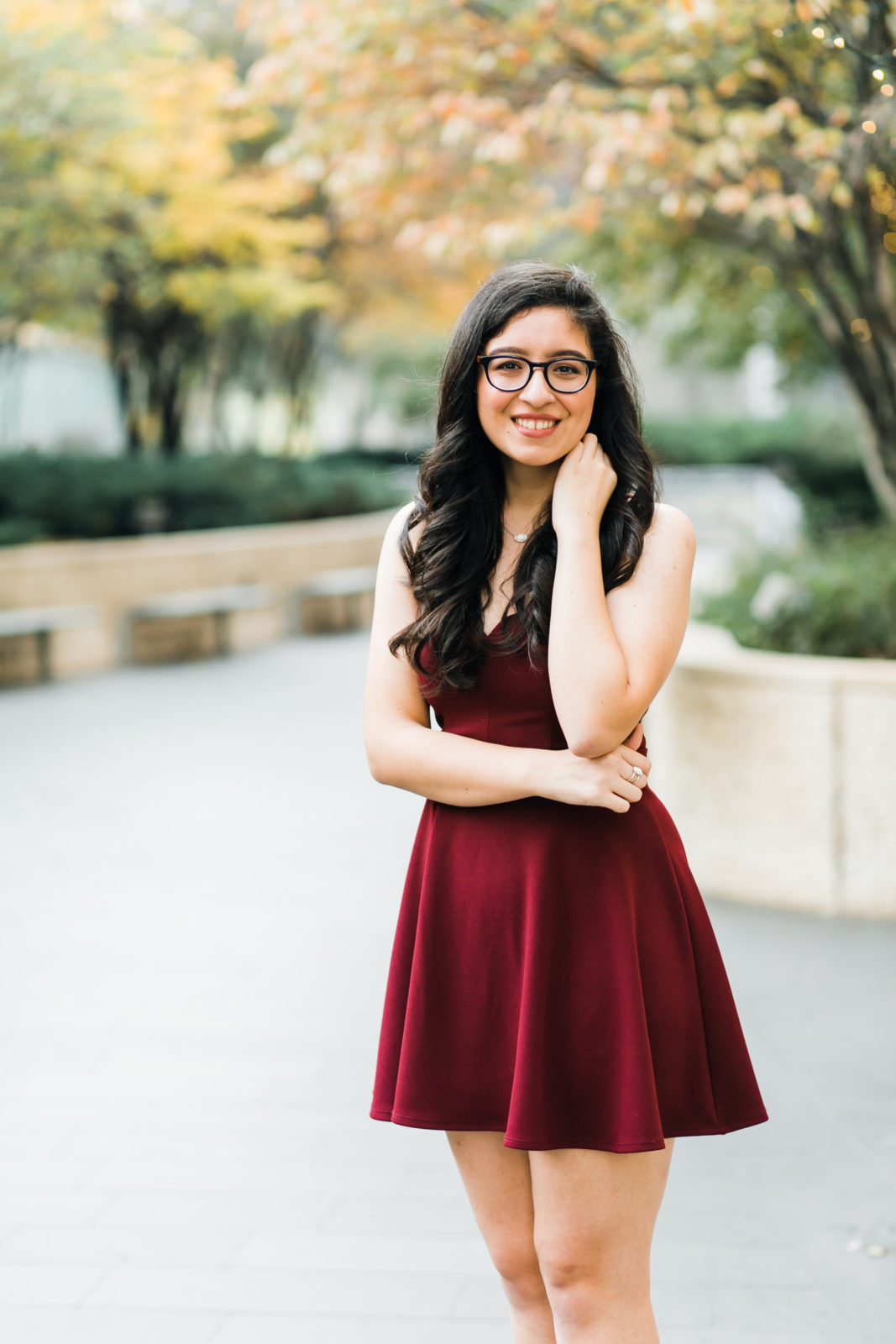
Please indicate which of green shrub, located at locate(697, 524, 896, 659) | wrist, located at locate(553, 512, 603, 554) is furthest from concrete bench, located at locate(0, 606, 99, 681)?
wrist, located at locate(553, 512, 603, 554)

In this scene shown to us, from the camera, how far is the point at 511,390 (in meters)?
2.27

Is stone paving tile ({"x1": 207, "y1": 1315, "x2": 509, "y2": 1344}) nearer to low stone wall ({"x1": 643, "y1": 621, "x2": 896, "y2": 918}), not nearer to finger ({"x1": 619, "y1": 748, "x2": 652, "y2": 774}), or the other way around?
finger ({"x1": 619, "y1": 748, "x2": 652, "y2": 774})

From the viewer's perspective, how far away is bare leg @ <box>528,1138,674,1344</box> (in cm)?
222

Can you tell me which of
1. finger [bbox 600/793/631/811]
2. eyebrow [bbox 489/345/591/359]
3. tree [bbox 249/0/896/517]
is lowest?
finger [bbox 600/793/631/811]

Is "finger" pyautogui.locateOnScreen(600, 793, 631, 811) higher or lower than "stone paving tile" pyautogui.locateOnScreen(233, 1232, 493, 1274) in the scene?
higher

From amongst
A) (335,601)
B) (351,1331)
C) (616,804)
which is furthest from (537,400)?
(335,601)

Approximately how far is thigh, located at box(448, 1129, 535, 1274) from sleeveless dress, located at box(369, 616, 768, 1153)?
9 cm

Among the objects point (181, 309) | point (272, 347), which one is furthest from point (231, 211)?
point (272, 347)

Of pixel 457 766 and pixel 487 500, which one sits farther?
pixel 487 500

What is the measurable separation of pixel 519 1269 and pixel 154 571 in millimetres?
12829

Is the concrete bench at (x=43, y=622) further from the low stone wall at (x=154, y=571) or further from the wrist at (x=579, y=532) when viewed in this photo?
the wrist at (x=579, y=532)

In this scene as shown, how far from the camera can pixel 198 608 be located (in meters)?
14.0

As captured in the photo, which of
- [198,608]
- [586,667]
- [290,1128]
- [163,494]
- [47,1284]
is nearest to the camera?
[586,667]

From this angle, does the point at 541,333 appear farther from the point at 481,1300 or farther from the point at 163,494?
the point at 163,494
